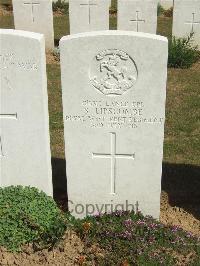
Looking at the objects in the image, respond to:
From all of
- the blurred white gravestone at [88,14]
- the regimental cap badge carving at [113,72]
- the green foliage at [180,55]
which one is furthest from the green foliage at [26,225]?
the blurred white gravestone at [88,14]

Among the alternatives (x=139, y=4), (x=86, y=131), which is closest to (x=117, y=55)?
(x=86, y=131)

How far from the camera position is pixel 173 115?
317 inches

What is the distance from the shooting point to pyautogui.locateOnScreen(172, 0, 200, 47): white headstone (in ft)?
35.3

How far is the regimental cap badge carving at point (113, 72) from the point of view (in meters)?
4.46

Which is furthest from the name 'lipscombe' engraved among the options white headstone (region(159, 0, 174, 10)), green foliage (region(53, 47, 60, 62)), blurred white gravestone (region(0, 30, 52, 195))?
white headstone (region(159, 0, 174, 10))

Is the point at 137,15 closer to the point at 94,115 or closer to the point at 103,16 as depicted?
the point at 103,16

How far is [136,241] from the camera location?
470 centimetres

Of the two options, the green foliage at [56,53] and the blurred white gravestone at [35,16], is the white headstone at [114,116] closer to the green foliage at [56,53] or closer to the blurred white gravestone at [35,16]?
the green foliage at [56,53]

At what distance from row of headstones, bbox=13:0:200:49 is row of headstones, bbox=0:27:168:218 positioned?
6266 mm

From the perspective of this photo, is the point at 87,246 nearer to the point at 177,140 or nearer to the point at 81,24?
the point at 177,140

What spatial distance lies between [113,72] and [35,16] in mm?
7401

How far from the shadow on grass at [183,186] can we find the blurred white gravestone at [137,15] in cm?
503

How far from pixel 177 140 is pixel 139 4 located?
4.40 metres

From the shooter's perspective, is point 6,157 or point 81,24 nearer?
point 6,157
